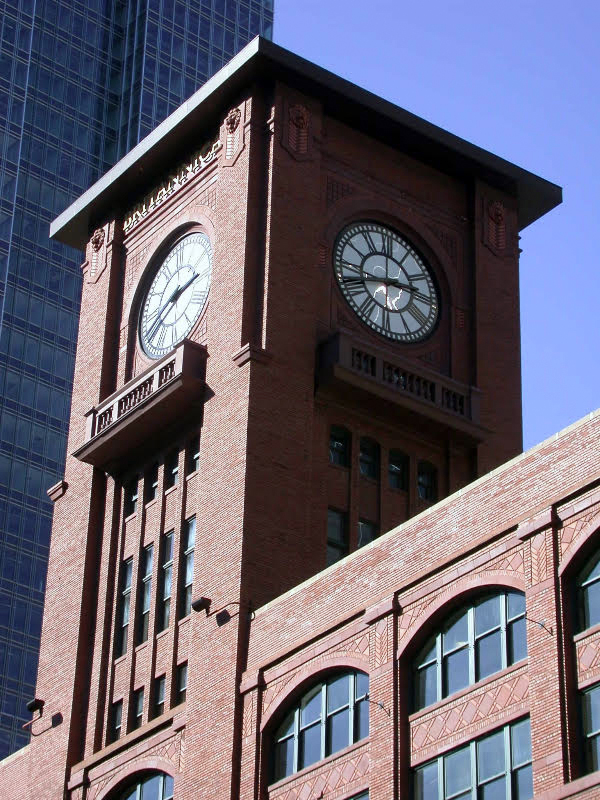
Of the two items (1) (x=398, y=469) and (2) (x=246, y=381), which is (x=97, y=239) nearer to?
(2) (x=246, y=381)

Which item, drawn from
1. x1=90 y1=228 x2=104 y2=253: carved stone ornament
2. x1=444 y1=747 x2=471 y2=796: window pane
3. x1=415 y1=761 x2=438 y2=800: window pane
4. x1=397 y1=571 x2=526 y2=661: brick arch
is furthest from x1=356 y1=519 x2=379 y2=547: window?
x1=90 y1=228 x2=104 y2=253: carved stone ornament

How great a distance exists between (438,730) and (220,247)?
724 inches

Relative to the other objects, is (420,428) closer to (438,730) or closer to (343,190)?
(343,190)

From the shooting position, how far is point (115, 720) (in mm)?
49344

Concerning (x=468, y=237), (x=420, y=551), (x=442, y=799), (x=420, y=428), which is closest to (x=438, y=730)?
(x=442, y=799)

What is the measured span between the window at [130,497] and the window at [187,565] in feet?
10.7

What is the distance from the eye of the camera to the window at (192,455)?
164 ft

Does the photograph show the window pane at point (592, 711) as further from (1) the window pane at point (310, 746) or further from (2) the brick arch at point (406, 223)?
(2) the brick arch at point (406, 223)

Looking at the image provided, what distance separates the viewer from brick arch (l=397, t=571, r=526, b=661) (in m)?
36.8

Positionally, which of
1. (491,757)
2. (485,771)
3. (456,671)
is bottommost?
(485,771)

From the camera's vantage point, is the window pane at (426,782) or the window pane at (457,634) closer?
the window pane at (426,782)

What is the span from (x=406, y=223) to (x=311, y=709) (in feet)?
58.0

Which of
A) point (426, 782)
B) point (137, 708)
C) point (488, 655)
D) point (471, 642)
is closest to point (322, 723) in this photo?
point (426, 782)

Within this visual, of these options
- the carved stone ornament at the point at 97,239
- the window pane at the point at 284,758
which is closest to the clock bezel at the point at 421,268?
the carved stone ornament at the point at 97,239
